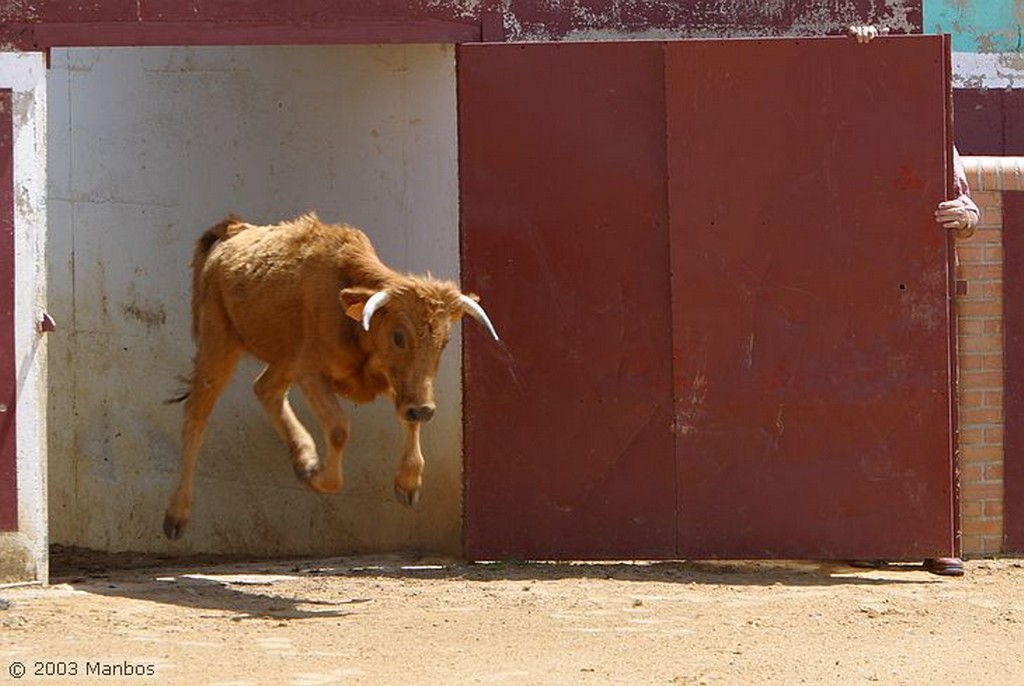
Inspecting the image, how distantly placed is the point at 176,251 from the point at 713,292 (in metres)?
3.69

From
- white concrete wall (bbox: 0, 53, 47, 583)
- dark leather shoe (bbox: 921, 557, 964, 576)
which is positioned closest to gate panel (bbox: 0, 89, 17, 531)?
white concrete wall (bbox: 0, 53, 47, 583)

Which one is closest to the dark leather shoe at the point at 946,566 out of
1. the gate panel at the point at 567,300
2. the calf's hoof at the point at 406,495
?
the gate panel at the point at 567,300

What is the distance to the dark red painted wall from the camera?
30.5 ft

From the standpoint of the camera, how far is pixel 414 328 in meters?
9.08

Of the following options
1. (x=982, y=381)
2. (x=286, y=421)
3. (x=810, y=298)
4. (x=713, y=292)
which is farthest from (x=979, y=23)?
(x=286, y=421)

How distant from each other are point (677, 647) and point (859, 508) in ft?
7.85

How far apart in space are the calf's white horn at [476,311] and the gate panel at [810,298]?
1.11m

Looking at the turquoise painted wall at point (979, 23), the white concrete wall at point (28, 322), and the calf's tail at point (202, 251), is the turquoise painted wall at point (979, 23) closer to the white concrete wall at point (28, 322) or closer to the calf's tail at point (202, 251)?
the calf's tail at point (202, 251)

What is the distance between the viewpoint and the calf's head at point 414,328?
8.99 m

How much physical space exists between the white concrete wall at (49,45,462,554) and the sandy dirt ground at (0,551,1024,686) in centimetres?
134

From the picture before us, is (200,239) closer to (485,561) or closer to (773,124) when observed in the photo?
(485,561)

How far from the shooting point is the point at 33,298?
9.02 metres

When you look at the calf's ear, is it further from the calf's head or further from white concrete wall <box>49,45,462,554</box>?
white concrete wall <box>49,45,462,554</box>

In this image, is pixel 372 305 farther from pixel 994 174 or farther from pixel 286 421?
pixel 994 174
